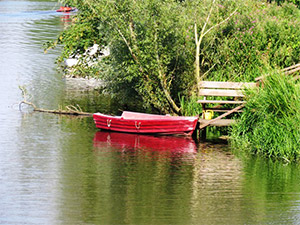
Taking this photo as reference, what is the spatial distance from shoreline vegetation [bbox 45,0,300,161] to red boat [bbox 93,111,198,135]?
4.10ft

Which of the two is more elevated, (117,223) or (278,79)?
(278,79)

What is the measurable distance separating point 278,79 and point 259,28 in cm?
621

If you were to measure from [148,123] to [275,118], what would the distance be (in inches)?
216

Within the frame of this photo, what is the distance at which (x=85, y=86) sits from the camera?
38.1m

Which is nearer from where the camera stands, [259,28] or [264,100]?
[264,100]

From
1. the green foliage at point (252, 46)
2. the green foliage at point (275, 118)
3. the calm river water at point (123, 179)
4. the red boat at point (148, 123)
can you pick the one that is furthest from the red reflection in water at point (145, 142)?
the green foliage at point (252, 46)

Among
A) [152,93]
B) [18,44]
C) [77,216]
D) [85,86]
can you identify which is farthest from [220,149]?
[18,44]

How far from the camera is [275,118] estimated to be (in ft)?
74.8

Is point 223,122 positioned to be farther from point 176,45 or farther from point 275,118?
point 176,45

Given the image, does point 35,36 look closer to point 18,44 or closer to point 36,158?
point 18,44

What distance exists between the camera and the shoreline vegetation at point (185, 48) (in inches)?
1052

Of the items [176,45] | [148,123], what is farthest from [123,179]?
[176,45]

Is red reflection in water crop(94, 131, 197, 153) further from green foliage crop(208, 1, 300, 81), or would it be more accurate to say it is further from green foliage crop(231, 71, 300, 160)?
green foliage crop(208, 1, 300, 81)

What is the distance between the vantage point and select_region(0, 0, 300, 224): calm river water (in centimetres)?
1678
